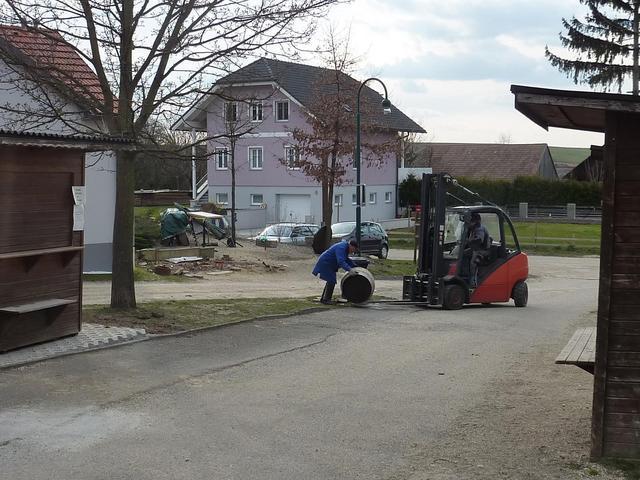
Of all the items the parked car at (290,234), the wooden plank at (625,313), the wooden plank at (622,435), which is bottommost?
the wooden plank at (622,435)

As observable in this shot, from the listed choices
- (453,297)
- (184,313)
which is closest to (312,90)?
(453,297)

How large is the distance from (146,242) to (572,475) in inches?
1087

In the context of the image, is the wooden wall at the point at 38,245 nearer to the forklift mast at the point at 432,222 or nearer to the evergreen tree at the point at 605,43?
the forklift mast at the point at 432,222

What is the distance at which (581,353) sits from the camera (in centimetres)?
836

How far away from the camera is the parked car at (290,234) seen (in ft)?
127

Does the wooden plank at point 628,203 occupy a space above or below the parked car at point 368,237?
above

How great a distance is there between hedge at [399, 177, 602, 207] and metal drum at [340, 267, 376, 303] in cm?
4440

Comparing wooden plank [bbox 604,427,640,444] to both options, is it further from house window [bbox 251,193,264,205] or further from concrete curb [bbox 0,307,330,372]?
house window [bbox 251,193,264,205]

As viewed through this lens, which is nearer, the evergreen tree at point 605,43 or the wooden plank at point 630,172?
the wooden plank at point 630,172

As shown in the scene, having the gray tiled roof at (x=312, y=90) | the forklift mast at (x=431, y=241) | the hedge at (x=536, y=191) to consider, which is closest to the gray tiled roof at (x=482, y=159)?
the hedge at (x=536, y=191)

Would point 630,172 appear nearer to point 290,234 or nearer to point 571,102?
point 571,102

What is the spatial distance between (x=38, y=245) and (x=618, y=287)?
7.37m

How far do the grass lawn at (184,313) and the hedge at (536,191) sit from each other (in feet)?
153

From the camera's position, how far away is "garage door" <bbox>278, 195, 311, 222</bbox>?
177 ft
